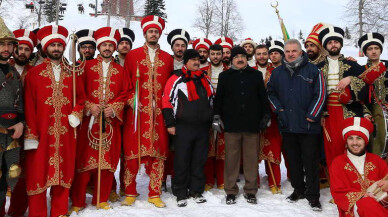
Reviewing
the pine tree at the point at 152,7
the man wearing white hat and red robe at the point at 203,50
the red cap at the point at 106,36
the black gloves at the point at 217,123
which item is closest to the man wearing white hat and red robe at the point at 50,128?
the red cap at the point at 106,36

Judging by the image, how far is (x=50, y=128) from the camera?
4.23m

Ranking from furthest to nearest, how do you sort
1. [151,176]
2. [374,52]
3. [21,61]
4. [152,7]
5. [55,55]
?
[152,7], [374,52], [151,176], [21,61], [55,55]

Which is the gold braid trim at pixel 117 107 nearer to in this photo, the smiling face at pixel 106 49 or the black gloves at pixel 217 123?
the smiling face at pixel 106 49

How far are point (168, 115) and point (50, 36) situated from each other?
194cm

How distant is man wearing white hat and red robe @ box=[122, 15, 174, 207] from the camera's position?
4.86 m

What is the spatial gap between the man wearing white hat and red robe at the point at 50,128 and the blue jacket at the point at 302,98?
2923 millimetres

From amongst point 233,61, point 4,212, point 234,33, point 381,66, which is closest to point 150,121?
point 233,61

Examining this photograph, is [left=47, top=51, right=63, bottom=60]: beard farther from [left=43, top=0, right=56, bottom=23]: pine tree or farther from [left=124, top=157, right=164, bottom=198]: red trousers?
[left=43, top=0, right=56, bottom=23]: pine tree

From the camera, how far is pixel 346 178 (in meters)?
3.97

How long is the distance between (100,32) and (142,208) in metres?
2.69

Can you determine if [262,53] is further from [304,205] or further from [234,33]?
[234,33]

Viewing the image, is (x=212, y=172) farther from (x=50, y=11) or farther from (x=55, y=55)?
(x=50, y=11)

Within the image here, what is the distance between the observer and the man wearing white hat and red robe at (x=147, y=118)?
4855 millimetres

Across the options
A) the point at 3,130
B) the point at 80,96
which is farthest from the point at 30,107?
the point at 80,96
